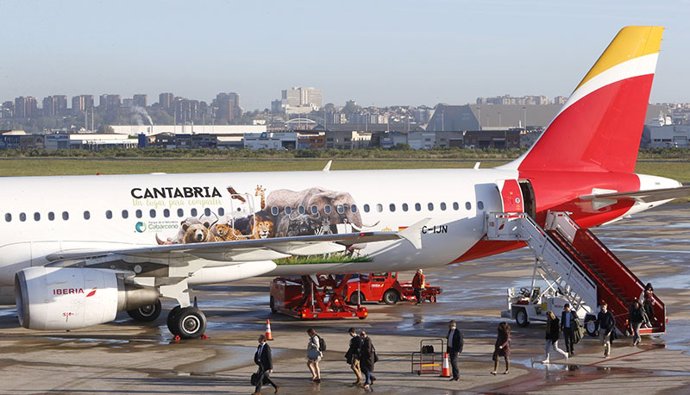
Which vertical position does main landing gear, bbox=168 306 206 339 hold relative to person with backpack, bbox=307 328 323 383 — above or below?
below

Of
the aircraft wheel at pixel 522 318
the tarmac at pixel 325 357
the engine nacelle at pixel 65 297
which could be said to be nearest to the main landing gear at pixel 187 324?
the tarmac at pixel 325 357

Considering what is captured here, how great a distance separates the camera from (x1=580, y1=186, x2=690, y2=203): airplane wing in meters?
34.3

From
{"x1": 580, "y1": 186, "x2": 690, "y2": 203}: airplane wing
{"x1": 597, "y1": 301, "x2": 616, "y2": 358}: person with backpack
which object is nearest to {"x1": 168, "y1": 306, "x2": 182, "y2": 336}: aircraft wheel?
{"x1": 597, "y1": 301, "x2": 616, "y2": 358}: person with backpack

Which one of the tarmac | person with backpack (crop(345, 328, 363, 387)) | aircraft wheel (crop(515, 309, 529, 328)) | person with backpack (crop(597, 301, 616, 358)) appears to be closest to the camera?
person with backpack (crop(345, 328, 363, 387))

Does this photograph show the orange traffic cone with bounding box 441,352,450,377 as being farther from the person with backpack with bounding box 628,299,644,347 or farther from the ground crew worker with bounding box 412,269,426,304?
the ground crew worker with bounding box 412,269,426,304

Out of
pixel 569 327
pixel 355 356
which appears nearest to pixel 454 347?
pixel 355 356

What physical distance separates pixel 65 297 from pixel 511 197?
47.9ft

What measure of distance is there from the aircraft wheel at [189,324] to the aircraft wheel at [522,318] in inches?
381

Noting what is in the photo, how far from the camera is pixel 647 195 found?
115ft

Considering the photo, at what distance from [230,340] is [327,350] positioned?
3.36 meters

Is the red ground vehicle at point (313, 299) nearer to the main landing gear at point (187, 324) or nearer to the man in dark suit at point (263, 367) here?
the main landing gear at point (187, 324)

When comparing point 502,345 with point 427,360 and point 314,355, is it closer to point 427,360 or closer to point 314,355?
point 427,360

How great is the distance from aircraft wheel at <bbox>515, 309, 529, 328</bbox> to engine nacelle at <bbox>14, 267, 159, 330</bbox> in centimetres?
1219

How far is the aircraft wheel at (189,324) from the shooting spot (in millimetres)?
31797
